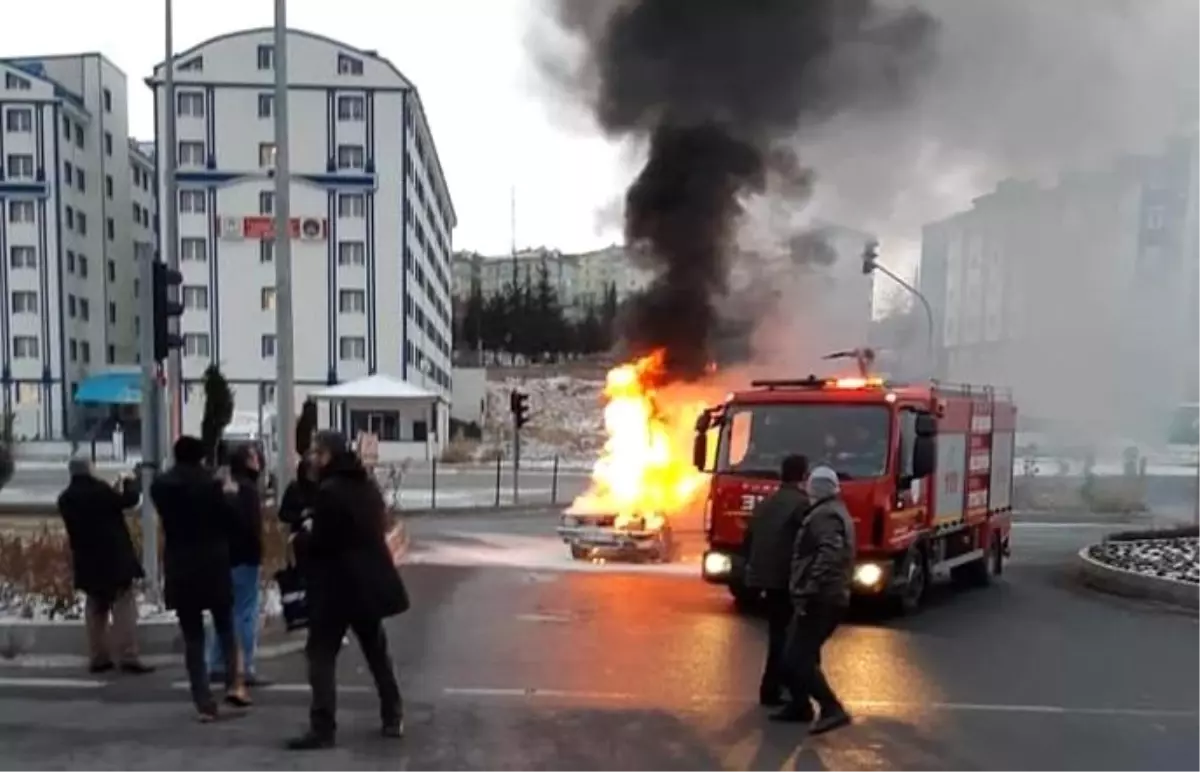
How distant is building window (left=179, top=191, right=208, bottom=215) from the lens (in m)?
48.4

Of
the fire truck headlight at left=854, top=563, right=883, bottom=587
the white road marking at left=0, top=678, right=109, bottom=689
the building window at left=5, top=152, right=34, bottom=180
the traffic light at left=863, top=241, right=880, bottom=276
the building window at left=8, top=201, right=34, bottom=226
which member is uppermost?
the building window at left=5, top=152, right=34, bottom=180

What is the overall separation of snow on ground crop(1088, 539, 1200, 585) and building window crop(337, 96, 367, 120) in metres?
38.6

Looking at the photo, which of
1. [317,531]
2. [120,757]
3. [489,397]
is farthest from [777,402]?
[489,397]

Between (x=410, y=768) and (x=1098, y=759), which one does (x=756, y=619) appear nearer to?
(x=1098, y=759)

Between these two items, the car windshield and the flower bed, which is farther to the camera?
the car windshield

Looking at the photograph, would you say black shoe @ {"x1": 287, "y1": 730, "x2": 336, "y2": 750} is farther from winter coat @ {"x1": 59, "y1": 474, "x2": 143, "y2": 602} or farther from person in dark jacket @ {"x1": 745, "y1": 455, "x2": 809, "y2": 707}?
person in dark jacket @ {"x1": 745, "y1": 455, "x2": 809, "y2": 707}

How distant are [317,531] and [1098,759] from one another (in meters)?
4.56

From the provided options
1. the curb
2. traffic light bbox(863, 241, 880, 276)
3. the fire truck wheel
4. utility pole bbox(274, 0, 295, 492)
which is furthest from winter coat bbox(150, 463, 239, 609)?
traffic light bbox(863, 241, 880, 276)

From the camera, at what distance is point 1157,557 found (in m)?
14.8

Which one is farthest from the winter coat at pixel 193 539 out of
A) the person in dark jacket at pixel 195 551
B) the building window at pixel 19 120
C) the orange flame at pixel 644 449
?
the building window at pixel 19 120

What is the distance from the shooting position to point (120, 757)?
19.4ft

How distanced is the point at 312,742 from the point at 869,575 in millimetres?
6392

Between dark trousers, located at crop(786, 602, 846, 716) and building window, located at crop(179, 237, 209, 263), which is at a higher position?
building window, located at crop(179, 237, 209, 263)

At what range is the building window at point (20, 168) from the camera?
53.4 m
